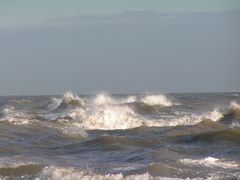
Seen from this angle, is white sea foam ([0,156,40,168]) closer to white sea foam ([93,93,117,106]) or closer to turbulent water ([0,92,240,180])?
turbulent water ([0,92,240,180])

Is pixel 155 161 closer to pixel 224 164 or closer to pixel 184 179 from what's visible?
pixel 224 164

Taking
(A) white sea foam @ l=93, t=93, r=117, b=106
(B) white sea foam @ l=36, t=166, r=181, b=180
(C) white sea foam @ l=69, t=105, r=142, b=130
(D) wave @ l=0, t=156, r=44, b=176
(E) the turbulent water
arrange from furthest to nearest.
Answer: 1. (A) white sea foam @ l=93, t=93, r=117, b=106
2. (C) white sea foam @ l=69, t=105, r=142, b=130
3. (D) wave @ l=0, t=156, r=44, b=176
4. (E) the turbulent water
5. (B) white sea foam @ l=36, t=166, r=181, b=180

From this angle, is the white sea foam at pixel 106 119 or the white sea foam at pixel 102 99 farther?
the white sea foam at pixel 102 99

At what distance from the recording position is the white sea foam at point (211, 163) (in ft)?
54.2

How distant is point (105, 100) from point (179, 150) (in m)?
34.9

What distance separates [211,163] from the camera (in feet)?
55.1

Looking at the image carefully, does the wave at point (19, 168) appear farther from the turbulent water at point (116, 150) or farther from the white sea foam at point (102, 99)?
the white sea foam at point (102, 99)

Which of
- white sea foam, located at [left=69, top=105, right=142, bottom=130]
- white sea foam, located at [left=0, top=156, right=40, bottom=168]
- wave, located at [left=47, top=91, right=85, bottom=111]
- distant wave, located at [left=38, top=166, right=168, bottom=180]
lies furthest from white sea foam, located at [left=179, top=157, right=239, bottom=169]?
wave, located at [left=47, top=91, right=85, bottom=111]

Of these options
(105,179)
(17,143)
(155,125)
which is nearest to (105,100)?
(155,125)

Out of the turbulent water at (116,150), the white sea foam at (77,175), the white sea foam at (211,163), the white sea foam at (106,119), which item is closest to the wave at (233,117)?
the turbulent water at (116,150)

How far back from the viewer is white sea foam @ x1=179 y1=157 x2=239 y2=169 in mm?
16516

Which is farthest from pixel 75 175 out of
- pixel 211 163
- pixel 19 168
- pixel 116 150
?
pixel 116 150

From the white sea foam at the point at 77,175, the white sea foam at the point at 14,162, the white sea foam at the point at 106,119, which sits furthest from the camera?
the white sea foam at the point at 106,119

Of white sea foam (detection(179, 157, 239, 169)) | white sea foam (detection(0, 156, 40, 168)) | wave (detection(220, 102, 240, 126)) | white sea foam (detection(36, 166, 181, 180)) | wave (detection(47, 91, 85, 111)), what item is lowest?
white sea foam (detection(36, 166, 181, 180))
